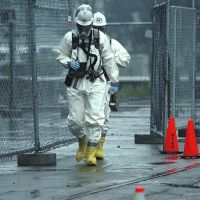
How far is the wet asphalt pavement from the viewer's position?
10500 mm

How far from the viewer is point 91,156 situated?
43.7ft

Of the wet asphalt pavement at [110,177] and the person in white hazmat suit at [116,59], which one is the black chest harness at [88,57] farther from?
the wet asphalt pavement at [110,177]

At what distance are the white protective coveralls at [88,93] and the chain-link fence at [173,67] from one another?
6.89ft

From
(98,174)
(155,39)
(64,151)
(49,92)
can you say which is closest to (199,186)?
(98,174)

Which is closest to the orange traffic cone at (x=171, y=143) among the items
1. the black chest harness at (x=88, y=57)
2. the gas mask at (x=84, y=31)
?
the black chest harness at (x=88, y=57)

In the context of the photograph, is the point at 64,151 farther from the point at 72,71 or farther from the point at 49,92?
the point at 72,71

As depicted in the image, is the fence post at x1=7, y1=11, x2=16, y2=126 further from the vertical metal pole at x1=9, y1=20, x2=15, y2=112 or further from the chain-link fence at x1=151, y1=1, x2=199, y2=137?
the chain-link fence at x1=151, y1=1, x2=199, y2=137

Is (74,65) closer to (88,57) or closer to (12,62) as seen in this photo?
(88,57)

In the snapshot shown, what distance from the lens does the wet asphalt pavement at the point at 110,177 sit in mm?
10500

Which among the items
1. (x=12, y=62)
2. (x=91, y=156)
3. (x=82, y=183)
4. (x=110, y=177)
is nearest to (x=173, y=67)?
(x=91, y=156)

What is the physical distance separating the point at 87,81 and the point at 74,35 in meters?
0.58

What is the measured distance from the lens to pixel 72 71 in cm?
1325

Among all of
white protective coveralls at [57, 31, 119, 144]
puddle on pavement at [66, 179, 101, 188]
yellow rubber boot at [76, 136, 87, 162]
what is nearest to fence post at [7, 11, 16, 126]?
white protective coveralls at [57, 31, 119, 144]

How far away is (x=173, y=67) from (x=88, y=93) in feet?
14.7
